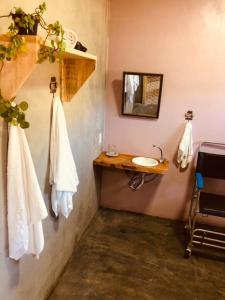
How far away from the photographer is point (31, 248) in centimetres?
138

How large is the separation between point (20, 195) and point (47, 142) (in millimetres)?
457

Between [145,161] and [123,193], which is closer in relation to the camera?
[145,161]

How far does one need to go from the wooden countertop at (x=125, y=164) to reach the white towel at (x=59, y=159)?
99 cm

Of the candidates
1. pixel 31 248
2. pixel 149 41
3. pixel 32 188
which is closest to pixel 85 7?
pixel 149 41

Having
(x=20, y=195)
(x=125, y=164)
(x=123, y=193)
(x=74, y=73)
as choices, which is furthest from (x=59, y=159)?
(x=123, y=193)

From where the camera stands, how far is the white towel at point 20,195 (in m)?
1.16

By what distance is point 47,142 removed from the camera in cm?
158

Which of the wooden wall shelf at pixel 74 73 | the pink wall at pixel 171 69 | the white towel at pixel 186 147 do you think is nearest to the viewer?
the wooden wall shelf at pixel 74 73

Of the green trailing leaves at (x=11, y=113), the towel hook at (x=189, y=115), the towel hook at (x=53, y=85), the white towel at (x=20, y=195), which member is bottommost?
the white towel at (x=20, y=195)

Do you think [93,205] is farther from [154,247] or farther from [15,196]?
[15,196]

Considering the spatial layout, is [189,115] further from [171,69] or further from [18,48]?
[18,48]

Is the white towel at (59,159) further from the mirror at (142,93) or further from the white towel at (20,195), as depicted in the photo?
the mirror at (142,93)

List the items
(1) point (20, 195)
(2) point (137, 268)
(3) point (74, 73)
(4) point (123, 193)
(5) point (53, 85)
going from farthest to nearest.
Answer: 1. (4) point (123, 193)
2. (2) point (137, 268)
3. (3) point (74, 73)
4. (5) point (53, 85)
5. (1) point (20, 195)

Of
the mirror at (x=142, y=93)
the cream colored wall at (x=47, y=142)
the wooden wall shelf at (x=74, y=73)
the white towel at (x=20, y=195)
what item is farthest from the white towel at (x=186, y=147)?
the white towel at (x=20, y=195)
